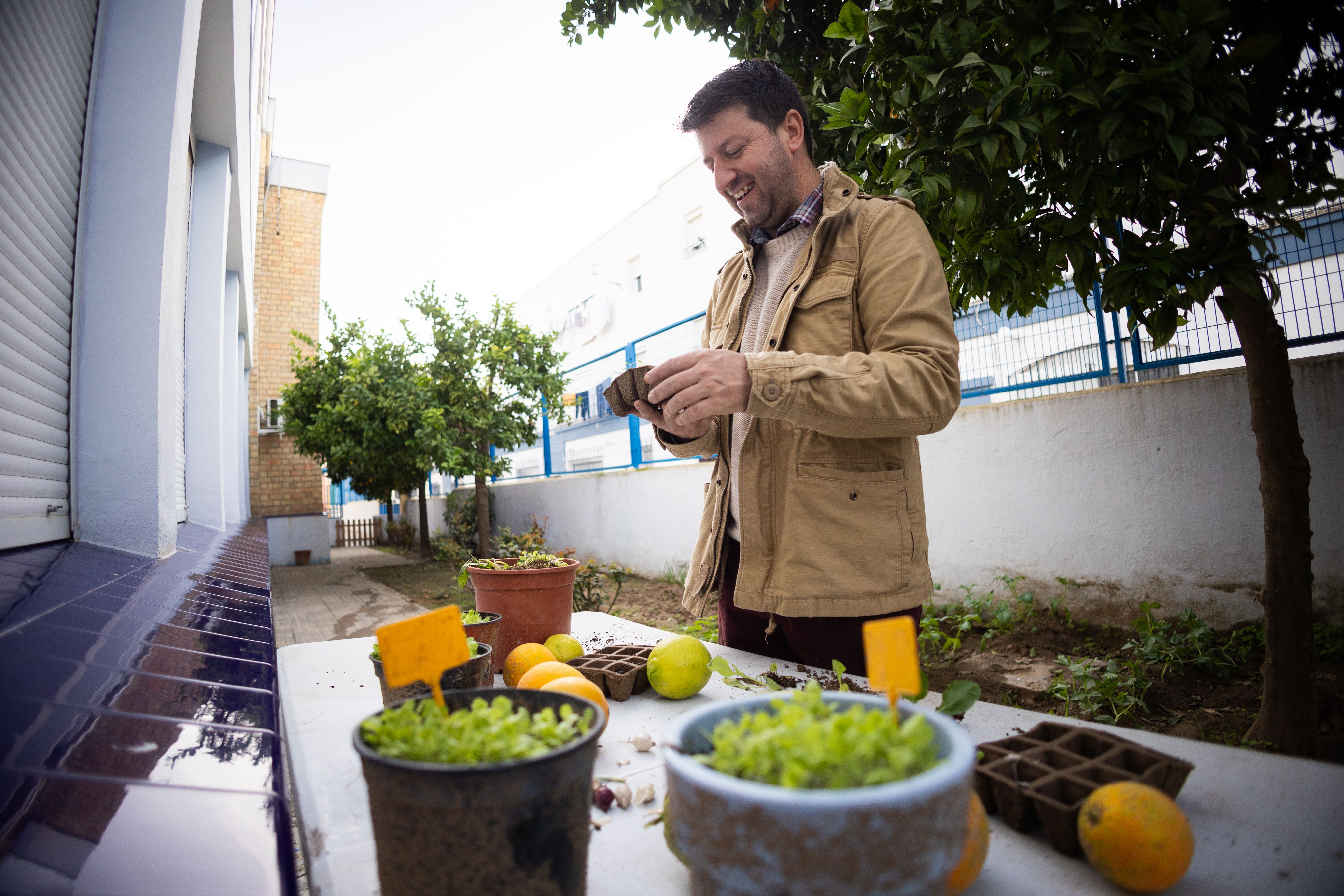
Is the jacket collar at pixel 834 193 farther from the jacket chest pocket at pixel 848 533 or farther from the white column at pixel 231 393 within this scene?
the white column at pixel 231 393

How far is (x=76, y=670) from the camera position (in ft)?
3.47

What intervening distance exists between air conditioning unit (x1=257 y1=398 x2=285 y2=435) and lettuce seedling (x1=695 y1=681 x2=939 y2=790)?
13.3 metres

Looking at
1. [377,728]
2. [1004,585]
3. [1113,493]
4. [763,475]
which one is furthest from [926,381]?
[1004,585]

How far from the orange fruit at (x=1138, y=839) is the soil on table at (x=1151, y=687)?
4.47ft

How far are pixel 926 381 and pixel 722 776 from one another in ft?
3.47

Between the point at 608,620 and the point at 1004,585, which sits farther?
the point at 1004,585

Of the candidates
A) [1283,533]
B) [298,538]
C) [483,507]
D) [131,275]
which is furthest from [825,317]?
[298,538]

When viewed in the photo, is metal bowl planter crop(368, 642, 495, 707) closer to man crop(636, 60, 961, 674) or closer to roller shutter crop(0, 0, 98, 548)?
man crop(636, 60, 961, 674)

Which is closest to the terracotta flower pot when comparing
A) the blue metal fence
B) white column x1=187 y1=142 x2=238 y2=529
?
the blue metal fence

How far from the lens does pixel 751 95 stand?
177 cm

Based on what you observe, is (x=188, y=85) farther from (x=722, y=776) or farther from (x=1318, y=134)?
(x=1318, y=134)

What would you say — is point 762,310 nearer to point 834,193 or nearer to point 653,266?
point 834,193

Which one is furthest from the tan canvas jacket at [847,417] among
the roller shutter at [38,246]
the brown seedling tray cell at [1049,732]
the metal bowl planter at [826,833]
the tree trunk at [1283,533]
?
the roller shutter at [38,246]

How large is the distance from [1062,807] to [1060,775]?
0.06 metres
